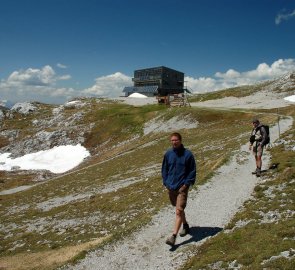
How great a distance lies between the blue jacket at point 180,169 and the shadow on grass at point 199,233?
8.74 feet

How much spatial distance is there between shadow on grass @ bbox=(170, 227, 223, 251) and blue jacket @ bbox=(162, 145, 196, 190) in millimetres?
2663

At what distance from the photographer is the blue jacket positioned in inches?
610

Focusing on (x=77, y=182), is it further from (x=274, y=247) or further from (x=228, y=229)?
(x=274, y=247)

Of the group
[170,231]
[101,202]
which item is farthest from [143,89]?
[170,231]

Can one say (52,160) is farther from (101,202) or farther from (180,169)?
(180,169)

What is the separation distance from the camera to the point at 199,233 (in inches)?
672

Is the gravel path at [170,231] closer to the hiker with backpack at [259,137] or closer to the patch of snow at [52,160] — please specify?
the hiker with backpack at [259,137]

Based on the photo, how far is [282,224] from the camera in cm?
1555

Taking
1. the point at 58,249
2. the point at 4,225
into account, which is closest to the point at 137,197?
the point at 58,249

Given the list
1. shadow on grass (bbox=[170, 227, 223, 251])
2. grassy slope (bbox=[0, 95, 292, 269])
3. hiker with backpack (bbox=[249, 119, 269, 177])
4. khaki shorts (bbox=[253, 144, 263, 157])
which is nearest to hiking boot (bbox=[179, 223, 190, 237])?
shadow on grass (bbox=[170, 227, 223, 251])

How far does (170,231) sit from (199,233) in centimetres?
166

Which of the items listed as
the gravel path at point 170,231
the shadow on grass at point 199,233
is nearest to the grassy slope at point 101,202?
the gravel path at point 170,231

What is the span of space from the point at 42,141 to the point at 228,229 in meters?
85.4

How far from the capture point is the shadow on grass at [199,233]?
16208mm
